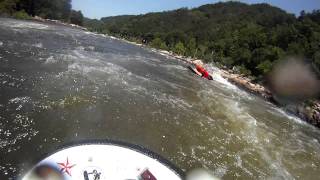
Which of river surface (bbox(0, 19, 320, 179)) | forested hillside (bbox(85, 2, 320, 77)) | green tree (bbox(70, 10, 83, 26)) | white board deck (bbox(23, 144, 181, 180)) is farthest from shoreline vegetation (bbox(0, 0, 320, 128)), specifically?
white board deck (bbox(23, 144, 181, 180))

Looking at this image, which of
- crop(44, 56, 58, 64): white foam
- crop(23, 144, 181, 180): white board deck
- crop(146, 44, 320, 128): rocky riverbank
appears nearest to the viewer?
crop(23, 144, 181, 180): white board deck

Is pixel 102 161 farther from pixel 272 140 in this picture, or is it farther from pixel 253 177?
pixel 272 140

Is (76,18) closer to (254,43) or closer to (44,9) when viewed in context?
(44,9)

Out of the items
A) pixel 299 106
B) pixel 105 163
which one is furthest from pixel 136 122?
pixel 299 106

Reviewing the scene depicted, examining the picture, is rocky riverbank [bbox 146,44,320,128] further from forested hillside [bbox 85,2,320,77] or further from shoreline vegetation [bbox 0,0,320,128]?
forested hillside [bbox 85,2,320,77]

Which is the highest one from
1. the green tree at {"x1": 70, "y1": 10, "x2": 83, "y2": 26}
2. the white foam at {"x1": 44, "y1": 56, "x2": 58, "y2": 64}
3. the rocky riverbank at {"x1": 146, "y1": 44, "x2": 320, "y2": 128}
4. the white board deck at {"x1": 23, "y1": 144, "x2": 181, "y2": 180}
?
the white board deck at {"x1": 23, "y1": 144, "x2": 181, "y2": 180}

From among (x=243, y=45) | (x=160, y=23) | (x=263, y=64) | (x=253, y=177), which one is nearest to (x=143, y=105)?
(x=253, y=177)

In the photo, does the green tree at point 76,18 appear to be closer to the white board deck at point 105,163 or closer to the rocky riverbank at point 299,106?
the rocky riverbank at point 299,106
